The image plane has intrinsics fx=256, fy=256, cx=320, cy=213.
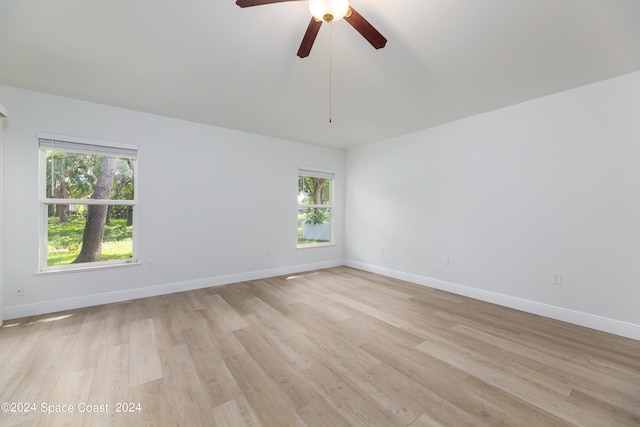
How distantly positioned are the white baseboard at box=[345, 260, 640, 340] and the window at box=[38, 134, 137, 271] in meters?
4.31

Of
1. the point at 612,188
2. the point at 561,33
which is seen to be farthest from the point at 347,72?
the point at 612,188

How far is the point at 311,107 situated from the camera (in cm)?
335

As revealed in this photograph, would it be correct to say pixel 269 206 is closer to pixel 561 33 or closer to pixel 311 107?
pixel 311 107

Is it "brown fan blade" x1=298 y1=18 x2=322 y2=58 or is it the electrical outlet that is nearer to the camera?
"brown fan blade" x1=298 y1=18 x2=322 y2=58

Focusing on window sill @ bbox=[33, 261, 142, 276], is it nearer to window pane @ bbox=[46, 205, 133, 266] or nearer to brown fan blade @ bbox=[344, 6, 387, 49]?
window pane @ bbox=[46, 205, 133, 266]

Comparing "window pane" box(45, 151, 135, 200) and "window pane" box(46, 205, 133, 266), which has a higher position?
"window pane" box(45, 151, 135, 200)

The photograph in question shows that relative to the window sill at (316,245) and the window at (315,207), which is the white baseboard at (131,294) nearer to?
the window sill at (316,245)

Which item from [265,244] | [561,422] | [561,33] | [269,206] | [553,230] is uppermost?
[561,33]

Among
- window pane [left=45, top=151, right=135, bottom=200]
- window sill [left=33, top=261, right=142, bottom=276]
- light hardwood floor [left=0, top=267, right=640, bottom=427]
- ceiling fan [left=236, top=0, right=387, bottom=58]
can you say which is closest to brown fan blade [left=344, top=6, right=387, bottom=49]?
ceiling fan [left=236, top=0, right=387, bottom=58]

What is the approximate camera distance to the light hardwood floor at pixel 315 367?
60.3 inches

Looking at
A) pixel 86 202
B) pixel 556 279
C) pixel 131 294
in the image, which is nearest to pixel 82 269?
pixel 131 294

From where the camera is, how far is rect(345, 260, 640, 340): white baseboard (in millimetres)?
2525

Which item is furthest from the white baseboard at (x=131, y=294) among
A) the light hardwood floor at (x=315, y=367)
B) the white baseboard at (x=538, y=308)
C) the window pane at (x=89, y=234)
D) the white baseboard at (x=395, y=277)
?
the white baseboard at (x=538, y=308)

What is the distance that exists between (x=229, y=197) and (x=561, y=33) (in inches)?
163
